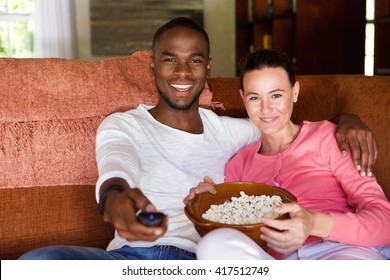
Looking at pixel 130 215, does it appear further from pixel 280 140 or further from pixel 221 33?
pixel 221 33

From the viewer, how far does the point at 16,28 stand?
8.59ft

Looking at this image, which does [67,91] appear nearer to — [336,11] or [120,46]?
[336,11]

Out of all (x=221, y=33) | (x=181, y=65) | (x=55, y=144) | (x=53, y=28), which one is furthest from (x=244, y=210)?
(x=221, y=33)

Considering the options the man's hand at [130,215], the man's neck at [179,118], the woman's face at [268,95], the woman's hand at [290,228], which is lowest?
the woman's hand at [290,228]

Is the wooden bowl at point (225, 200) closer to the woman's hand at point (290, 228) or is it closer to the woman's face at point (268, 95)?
the woman's hand at point (290, 228)

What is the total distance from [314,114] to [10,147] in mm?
611

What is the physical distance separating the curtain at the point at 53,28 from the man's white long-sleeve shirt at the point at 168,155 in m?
1.88

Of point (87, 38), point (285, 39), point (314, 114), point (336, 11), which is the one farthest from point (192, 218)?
point (87, 38)

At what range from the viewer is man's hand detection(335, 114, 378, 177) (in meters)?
0.72

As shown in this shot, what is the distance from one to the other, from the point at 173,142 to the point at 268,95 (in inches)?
6.9

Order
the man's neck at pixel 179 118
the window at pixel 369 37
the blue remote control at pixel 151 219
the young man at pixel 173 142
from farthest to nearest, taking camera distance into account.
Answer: the window at pixel 369 37, the man's neck at pixel 179 118, the young man at pixel 173 142, the blue remote control at pixel 151 219

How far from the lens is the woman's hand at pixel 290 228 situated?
60cm

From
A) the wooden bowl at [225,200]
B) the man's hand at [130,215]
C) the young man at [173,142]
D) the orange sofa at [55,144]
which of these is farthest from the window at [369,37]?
the man's hand at [130,215]
